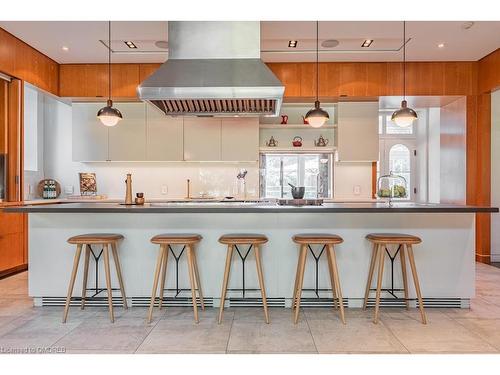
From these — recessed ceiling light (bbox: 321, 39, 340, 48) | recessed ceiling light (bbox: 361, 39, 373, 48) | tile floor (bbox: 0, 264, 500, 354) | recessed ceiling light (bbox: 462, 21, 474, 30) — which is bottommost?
tile floor (bbox: 0, 264, 500, 354)

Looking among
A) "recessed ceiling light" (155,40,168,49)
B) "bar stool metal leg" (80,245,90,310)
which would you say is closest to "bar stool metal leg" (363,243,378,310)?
"bar stool metal leg" (80,245,90,310)

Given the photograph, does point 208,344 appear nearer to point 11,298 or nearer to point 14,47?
point 11,298

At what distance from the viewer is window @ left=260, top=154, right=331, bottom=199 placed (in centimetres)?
595

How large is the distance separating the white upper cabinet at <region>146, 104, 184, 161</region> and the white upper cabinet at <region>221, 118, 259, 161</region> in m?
0.67

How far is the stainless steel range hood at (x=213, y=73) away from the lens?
124 inches

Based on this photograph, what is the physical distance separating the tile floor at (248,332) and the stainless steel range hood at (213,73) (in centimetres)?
189

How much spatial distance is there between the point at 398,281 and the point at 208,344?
5.88 feet

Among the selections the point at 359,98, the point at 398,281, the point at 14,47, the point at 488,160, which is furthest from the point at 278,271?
the point at 14,47

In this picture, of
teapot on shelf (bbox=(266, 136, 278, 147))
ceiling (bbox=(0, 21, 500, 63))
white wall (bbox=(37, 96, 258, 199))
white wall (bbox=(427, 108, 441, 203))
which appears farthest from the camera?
white wall (bbox=(427, 108, 441, 203))

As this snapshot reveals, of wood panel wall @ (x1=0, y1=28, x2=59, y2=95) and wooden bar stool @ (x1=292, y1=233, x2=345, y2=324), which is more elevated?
wood panel wall @ (x1=0, y1=28, x2=59, y2=95)

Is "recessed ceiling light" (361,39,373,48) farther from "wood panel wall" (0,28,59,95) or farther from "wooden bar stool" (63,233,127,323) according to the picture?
"wood panel wall" (0,28,59,95)

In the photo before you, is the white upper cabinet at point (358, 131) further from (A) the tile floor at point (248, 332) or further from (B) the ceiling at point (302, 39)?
(A) the tile floor at point (248, 332)

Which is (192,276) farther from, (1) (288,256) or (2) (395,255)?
(2) (395,255)
